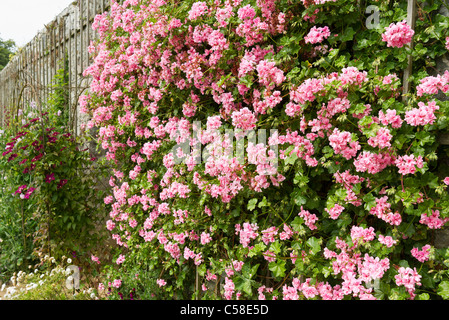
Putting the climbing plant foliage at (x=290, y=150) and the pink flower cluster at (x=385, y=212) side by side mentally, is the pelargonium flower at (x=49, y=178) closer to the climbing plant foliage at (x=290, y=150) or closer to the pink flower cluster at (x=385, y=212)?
the climbing plant foliage at (x=290, y=150)

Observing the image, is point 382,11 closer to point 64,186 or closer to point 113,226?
point 113,226

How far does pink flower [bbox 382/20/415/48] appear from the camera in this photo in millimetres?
1638

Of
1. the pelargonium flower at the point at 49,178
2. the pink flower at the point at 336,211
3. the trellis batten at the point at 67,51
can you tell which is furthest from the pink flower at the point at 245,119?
the trellis batten at the point at 67,51

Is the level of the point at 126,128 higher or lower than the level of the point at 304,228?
higher

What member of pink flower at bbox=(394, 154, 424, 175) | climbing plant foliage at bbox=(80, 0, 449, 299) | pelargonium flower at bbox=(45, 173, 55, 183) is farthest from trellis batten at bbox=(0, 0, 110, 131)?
pink flower at bbox=(394, 154, 424, 175)

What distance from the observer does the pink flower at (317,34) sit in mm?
1890

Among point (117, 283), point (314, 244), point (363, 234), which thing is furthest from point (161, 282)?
point (363, 234)

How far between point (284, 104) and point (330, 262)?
87cm

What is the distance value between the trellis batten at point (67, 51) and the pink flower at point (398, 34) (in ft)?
10.3

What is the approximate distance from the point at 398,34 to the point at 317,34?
1.30 ft

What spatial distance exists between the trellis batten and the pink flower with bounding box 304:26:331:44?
278cm

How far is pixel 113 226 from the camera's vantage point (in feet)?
11.0

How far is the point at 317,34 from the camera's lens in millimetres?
1894
